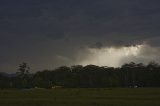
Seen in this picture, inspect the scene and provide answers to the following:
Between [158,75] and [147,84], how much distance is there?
672cm

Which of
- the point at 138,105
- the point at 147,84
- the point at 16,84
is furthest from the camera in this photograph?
the point at 16,84

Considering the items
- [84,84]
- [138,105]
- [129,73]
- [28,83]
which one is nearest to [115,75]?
[129,73]

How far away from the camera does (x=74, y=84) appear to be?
17675cm

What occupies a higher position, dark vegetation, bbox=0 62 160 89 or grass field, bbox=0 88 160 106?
dark vegetation, bbox=0 62 160 89

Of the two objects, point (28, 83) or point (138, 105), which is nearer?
point (138, 105)

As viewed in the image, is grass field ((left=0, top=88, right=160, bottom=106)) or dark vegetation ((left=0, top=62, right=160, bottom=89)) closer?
grass field ((left=0, top=88, right=160, bottom=106))

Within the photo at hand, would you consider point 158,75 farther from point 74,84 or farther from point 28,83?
point 28,83

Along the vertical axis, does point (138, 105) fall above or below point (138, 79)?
below

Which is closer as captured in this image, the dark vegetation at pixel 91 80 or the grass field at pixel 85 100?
the grass field at pixel 85 100

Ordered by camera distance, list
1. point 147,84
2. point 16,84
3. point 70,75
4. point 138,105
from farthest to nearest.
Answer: point 70,75 < point 16,84 < point 147,84 < point 138,105

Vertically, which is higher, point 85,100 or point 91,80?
point 91,80

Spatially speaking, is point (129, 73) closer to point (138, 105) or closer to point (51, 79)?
point (51, 79)

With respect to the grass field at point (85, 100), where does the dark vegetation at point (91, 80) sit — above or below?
above

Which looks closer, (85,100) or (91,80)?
(85,100)
